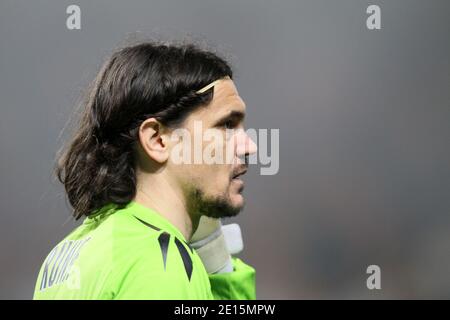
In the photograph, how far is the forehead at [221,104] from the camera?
1196 mm

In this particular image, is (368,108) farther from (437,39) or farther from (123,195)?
(123,195)

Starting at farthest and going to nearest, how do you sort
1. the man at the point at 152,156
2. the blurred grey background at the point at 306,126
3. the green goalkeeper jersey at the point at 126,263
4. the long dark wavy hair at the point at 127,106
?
the blurred grey background at the point at 306,126 → the long dark wavy hair at the point at 127,106 → the man at the point at 152,156 → the green goalkeeper jersey at the point at 126,263

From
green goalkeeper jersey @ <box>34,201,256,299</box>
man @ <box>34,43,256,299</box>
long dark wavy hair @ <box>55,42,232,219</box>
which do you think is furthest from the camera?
long dark wavy hair @ <box>55,42,232,219</box>

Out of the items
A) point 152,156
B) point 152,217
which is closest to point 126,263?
point 152,217

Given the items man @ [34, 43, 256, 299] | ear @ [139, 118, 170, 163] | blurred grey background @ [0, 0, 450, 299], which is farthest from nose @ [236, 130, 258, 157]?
blurred grey background @ [0, 0, 450, 299]

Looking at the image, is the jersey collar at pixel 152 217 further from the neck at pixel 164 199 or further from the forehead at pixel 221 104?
the forehead at pixel 221 104

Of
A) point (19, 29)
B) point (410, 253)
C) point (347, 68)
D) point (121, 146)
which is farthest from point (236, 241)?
point (19, 29)

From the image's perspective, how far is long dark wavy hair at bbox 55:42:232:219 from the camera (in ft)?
3.90

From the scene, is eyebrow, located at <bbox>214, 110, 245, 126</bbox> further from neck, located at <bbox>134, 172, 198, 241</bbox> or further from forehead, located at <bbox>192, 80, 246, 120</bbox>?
neck, located at <bbox>134, 172, 198, 241</bbox>

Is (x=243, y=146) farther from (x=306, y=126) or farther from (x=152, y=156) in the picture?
(x=306, y=126)

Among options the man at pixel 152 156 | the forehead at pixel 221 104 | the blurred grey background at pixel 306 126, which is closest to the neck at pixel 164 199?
the man at pixel 152 156

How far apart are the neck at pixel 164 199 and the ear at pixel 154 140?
35mm

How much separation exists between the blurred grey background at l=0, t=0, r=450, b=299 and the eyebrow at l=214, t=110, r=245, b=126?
1764mm

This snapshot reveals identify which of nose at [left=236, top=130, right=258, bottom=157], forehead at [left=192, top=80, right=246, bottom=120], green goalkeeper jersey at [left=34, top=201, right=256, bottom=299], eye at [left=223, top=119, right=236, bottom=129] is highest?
forehead at [left=192, top=80, right=246, bottom=120]
